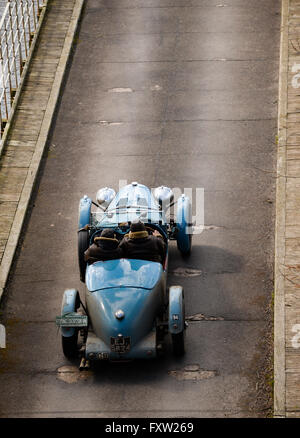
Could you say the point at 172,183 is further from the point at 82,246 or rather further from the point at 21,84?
the point at 21,84

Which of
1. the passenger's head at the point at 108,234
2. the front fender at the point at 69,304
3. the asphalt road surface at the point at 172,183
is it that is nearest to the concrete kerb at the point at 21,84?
the asphalt road surface at the point at 172,183

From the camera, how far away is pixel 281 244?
65.5 feet

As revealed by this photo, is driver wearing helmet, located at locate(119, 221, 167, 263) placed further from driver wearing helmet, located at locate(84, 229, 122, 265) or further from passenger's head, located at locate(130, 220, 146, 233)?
driver wearing helmet, located at locate(84, 229, 122, 265)

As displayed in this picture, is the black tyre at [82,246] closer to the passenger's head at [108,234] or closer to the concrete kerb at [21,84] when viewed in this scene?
the passenger's head at [108,234]

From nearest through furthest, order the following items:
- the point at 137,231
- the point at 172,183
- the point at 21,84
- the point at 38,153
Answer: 1. the point at 137,231
2. the point at 172,183
3. the point at 38,153
4. the point at 21,84

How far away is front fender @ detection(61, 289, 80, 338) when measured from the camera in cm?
1705

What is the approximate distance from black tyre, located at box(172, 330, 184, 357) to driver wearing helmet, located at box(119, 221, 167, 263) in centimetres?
155

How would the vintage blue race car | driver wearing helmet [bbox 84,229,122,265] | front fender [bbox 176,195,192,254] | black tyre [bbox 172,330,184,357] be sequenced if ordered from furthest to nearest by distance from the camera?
front fender [bbox 176,195,192,254] → driver wearing helmet [bbox 84,229,122,265] → black tyre [bbox 172,330,184,357] → the vintage blue race car

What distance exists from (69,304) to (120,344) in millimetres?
1337

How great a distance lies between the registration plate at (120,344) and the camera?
16.5m

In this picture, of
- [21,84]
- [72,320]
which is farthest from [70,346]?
[21,84]

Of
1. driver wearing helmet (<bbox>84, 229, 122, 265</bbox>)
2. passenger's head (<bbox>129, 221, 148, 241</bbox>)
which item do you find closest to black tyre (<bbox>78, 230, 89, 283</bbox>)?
driver wearing helmet (<bbox>84, 229, 122, 265</bbox>)

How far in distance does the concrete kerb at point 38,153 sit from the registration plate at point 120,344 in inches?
141

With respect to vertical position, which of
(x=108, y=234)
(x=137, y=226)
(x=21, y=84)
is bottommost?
(x=108, y=234)
